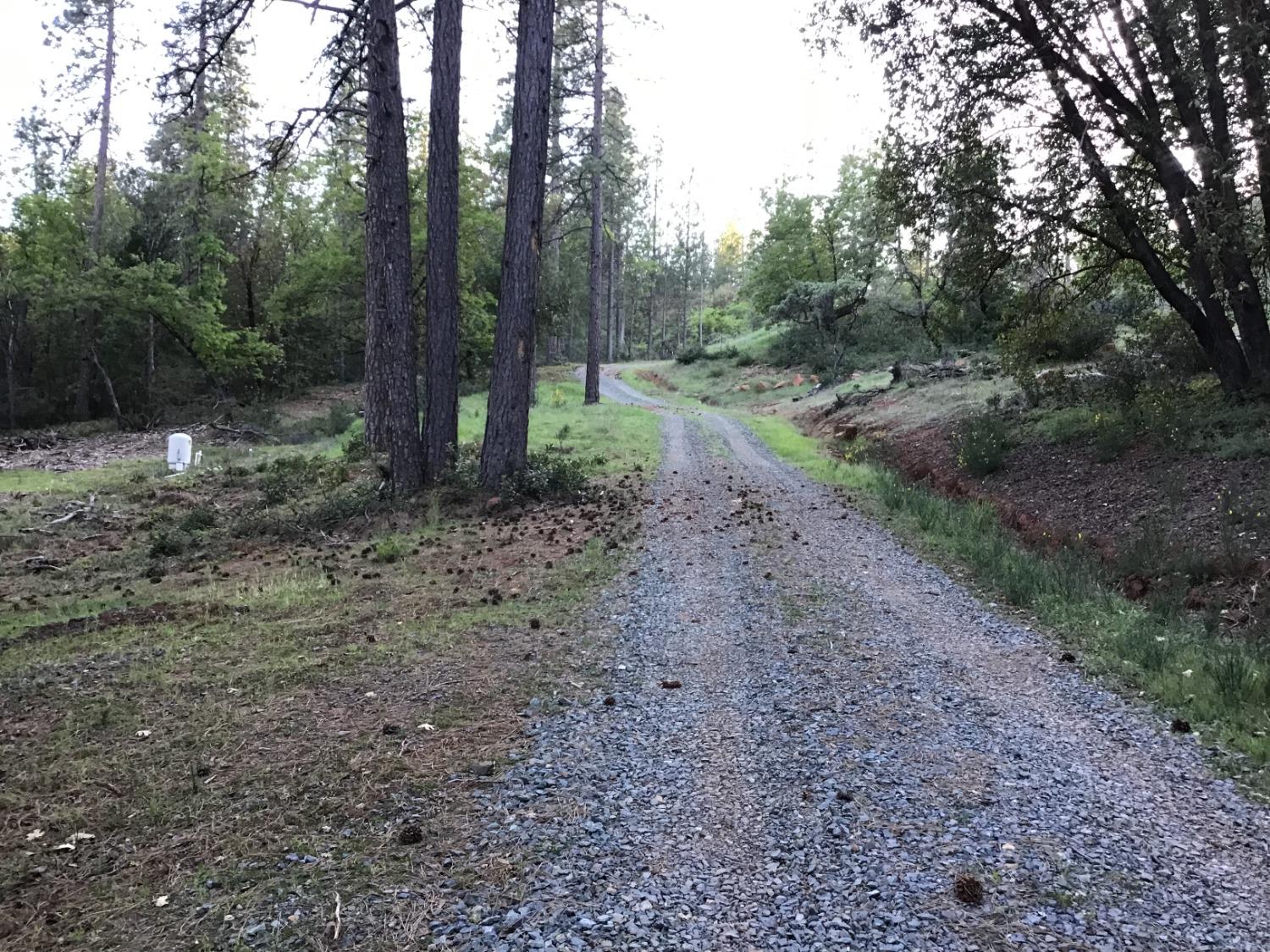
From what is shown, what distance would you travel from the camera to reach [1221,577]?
6.09 meters

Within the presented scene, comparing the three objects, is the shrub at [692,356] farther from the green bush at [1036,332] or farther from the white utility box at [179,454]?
the white utility box at [179,454]

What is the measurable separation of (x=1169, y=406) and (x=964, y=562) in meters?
4.32

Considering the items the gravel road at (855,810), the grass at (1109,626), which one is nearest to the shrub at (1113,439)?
the grass at (1109,626)

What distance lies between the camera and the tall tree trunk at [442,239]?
10406 mm

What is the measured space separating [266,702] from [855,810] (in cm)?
309

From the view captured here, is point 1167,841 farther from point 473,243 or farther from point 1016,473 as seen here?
point 473,243

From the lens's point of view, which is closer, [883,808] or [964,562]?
[883,808]

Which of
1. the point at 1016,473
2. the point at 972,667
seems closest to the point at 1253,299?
the point at 1016,473

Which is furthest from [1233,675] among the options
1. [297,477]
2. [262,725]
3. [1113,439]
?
[297,477]

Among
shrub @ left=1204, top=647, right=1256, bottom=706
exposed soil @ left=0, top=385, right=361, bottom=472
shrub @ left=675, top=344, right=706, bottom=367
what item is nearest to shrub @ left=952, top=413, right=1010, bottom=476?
shrub @ left=1204, top=647, right=1256, bottom=706

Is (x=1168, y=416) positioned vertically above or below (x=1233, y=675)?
above

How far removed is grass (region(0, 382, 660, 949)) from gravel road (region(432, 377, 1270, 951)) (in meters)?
0.40

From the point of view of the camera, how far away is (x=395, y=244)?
33.7 feet

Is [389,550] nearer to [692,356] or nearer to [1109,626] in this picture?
[1109,626]
